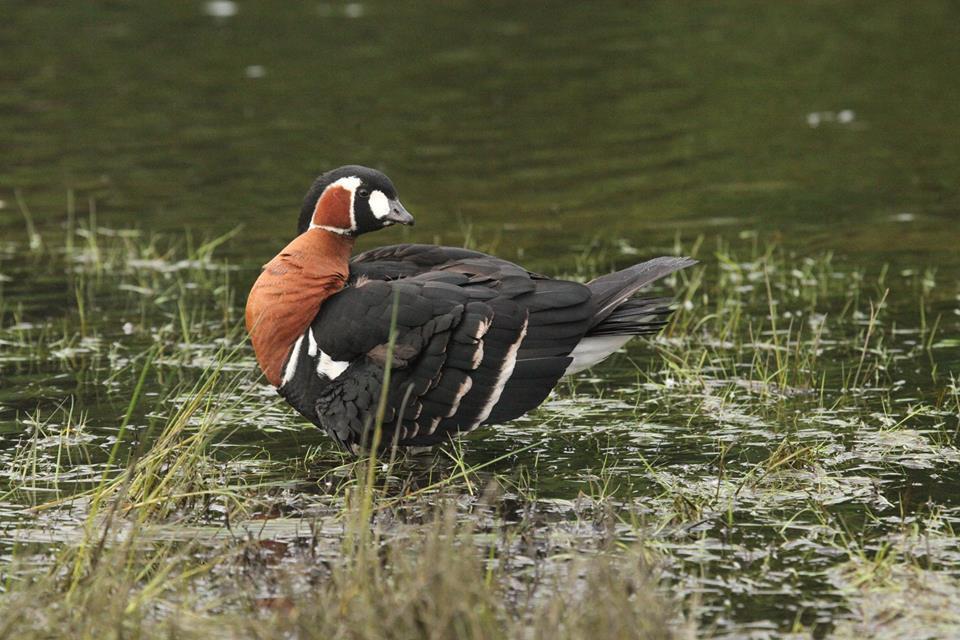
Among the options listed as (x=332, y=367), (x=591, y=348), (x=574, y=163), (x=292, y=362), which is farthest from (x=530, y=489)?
(x=574, y=163)

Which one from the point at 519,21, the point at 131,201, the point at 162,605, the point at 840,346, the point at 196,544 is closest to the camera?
the point at 162,605

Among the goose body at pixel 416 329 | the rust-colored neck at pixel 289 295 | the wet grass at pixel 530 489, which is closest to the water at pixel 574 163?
the wet grass at pixel 530 489

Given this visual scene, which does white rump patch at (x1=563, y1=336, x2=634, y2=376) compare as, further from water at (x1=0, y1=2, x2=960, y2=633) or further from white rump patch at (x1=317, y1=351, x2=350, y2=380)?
white rump patch at (x1=317, y1=351, x2=350, y2=380)

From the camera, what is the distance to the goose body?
6340 mm

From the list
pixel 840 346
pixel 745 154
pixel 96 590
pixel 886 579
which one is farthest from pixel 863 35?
pixel 96 590

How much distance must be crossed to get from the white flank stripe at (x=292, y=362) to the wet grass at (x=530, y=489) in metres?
0.19

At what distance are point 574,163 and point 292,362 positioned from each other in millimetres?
7683

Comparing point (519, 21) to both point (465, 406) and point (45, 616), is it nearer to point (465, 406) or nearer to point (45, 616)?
point (465, 406)

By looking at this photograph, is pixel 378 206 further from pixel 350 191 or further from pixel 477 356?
pixel 477 356

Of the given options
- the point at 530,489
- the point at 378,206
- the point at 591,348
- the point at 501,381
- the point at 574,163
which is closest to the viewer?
the point at 530,489

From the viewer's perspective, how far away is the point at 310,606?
14.7 ft

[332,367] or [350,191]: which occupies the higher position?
[350,191]

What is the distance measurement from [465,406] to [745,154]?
26.5ft

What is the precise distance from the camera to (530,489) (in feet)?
20.5
